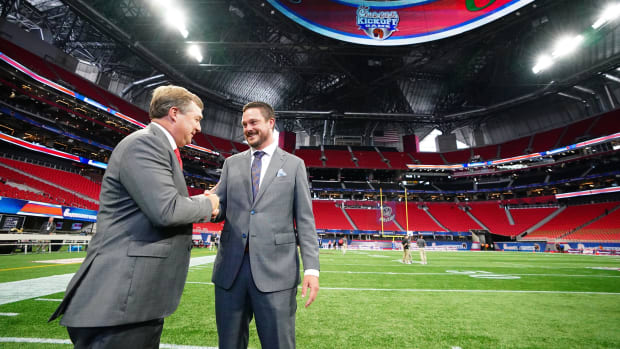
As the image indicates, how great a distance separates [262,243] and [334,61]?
33334 mm

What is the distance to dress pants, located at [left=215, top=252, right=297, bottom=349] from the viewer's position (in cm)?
186

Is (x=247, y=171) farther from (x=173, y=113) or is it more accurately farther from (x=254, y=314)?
(x=254, y=314)

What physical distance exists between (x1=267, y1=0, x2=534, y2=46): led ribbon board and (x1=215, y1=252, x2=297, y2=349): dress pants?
2500cm

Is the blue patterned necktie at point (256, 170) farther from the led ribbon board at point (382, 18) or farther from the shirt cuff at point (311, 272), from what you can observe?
the led ribbon board at point (382, 18)

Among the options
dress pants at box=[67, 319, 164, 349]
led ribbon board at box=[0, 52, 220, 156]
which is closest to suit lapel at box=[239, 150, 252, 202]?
dress pants at box=[67, 319, 164, 349]

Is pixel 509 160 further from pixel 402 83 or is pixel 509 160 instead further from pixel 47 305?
pixel 47 305

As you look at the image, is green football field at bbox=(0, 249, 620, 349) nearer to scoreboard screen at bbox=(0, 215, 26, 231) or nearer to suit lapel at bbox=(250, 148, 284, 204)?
suit lapel at bbox=(250, 148, 284, 204)

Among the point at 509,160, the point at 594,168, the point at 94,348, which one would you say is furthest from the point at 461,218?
the point at 94,348

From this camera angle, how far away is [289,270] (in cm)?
199

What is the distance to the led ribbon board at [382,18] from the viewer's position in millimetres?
22953

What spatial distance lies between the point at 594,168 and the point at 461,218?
61.3 feet

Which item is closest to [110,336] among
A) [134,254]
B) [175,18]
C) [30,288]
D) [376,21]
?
[134,254]

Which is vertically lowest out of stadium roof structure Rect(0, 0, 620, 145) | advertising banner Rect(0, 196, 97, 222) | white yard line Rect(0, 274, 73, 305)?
white yard line Rect(0, 274, 73, 305)

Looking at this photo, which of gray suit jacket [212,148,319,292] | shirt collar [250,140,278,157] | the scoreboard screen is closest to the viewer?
gray suit jacket [212,148,319,292]
